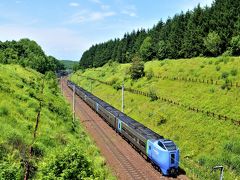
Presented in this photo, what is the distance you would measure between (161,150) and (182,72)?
37.7 m

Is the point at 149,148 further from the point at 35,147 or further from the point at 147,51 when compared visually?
the point at 147,51

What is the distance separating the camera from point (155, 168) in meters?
32.0

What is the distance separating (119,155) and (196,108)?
1515 centimetres

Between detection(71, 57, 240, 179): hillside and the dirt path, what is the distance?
4.11 m

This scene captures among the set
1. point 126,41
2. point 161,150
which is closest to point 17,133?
point 161,150

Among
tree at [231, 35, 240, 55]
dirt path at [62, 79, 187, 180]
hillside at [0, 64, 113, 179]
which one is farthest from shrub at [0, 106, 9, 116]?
tree at [231, 35, 240, 55]

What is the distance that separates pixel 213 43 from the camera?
67438mm

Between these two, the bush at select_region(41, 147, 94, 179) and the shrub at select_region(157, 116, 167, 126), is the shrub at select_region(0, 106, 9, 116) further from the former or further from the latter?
the shrub at select_region(157, 116, 167, 126)

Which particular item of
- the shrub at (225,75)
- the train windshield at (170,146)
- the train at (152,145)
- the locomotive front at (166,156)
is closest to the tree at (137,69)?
the shrub at (225,75)

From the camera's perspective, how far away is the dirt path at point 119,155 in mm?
30312

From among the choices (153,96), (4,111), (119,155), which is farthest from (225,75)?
(4,111)

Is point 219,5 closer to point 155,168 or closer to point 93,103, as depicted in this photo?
point 93,103

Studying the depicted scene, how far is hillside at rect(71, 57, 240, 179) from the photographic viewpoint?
33594 millimetres

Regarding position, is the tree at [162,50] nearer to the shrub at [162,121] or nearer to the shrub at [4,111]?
the shrub at [162,121]
